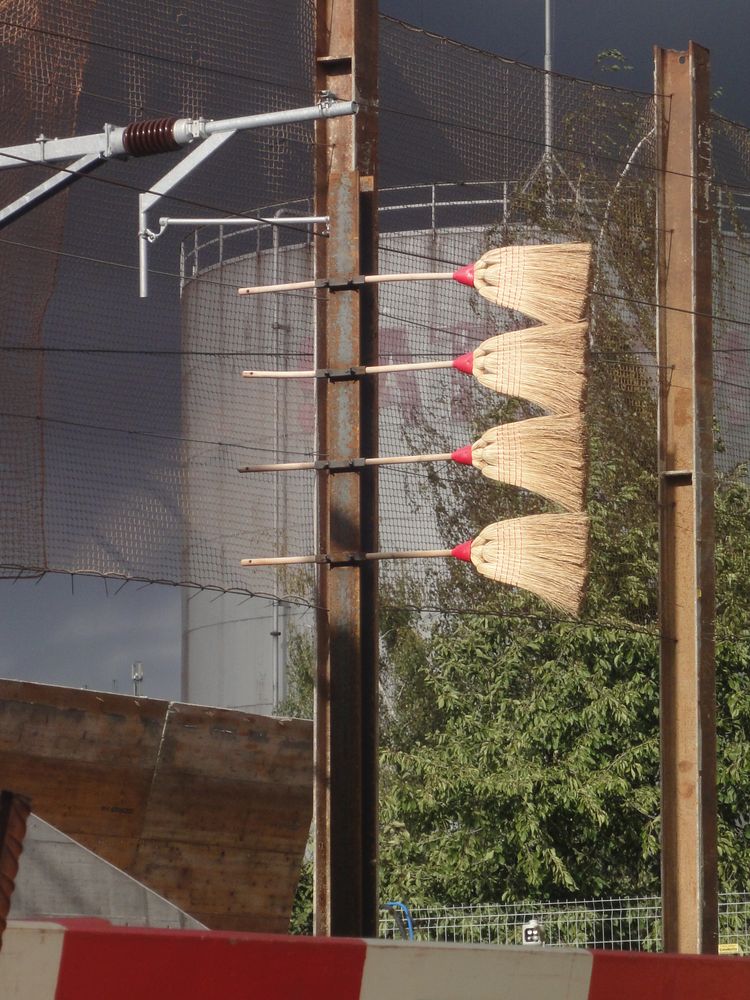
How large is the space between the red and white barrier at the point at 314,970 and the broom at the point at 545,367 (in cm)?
372

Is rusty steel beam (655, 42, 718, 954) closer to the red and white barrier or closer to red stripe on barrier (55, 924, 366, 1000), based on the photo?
the red and white barrier

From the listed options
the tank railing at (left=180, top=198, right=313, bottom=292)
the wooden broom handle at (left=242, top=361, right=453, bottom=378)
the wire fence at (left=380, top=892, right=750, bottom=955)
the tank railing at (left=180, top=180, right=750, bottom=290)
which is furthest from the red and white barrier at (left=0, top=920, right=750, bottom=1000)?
the wire fence at (left=380, top=892, right=750, bottom=955)

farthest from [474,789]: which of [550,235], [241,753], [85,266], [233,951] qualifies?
[233,951]

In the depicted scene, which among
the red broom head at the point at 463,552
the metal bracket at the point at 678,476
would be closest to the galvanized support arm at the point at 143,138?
the red broom head at the point at 463,552

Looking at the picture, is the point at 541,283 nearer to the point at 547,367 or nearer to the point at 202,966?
the point at 547,367

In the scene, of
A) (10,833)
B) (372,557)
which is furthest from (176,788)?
(10,833)

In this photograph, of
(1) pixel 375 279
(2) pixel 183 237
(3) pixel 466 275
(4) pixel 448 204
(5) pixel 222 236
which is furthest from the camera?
(5) pixel 222 236

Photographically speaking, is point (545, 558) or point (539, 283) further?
point (539, 283)

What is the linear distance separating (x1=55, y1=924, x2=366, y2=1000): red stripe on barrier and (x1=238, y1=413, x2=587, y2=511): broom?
13.7 feet

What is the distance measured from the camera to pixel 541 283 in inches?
329

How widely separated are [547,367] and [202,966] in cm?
477

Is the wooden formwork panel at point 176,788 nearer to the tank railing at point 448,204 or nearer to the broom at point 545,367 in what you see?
the broom at point 545,367

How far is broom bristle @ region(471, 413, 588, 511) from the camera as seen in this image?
27.2 feet

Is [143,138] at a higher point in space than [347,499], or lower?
higher
